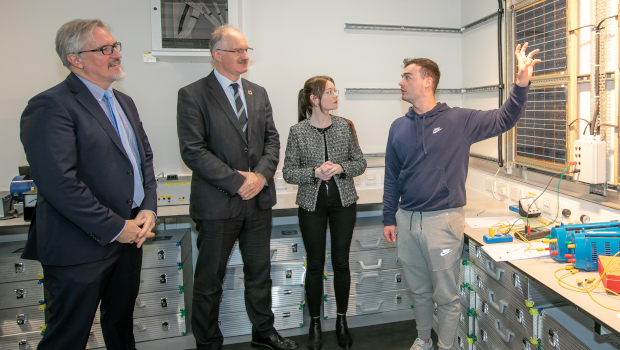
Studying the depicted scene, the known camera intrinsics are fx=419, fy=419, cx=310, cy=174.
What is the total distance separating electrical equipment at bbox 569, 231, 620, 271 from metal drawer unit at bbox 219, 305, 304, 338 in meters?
1.64

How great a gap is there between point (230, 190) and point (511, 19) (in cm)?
204

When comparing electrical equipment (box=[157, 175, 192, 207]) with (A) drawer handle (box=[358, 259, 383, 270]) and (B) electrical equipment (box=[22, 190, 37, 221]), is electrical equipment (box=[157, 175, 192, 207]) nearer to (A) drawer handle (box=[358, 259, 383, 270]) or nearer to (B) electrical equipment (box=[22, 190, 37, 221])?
(B) electrical equipment (box=[22, 190, 37, 221])

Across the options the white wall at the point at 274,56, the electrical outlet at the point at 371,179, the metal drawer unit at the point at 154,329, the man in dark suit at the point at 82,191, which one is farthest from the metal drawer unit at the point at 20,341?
the electrical outlet at the point at 371,179

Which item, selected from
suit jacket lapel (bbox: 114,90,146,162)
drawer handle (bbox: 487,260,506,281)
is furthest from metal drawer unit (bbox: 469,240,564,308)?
suit jacket lapel (bbox: 114,90,146,162)

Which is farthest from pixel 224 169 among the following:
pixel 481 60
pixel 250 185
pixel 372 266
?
pixel 481 60

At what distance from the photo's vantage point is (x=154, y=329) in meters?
2.56

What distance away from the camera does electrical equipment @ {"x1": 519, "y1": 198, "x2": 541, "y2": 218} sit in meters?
2.29

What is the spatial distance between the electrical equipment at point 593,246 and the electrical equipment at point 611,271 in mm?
66

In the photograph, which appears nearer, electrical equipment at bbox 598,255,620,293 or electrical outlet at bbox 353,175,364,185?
electrical equipment at bbox 598,255,620,293

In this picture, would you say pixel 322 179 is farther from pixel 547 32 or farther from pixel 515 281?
pixel 547 32

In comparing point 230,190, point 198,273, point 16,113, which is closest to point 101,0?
point 16,113

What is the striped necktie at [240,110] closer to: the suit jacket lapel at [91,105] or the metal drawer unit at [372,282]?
the suit jacket lapel at [91,105]

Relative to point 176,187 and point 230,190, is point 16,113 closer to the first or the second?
point 176,187

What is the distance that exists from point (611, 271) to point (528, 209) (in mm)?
904
